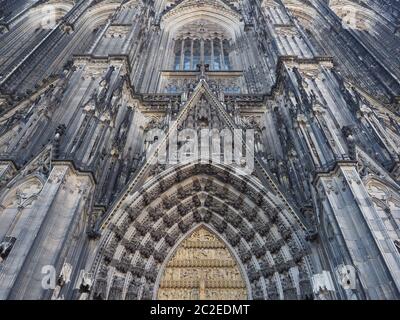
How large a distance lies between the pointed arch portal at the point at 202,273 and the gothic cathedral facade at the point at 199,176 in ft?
0.12

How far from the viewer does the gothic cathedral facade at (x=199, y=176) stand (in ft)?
23.7

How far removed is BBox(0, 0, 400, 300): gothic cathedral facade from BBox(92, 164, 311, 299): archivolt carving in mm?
36

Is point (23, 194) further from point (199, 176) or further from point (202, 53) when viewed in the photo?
point (202, 53)

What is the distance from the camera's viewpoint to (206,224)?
10836 mm

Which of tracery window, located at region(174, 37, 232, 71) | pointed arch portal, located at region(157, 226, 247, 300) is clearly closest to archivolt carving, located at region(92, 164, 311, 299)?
pointed arch portal, located at region(157, 226, 247, 300)

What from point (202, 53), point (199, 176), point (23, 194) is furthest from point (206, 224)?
point (202, 53)

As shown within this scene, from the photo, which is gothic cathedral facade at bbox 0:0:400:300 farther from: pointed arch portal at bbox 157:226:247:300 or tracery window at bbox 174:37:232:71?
tracery window at bbox 174:37:232:71

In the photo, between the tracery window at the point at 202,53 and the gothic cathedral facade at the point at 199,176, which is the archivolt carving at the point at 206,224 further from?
the tracery window at the point at 202,53

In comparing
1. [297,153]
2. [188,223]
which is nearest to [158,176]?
[188,223]

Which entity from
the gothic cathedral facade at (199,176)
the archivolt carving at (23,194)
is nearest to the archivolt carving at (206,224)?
the gothic cathedral facade at (199,176)

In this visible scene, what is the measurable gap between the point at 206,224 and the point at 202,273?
1483 mm

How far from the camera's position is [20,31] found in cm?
1966

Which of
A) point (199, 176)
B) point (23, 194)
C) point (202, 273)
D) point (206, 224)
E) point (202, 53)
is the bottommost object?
point (202, 273)

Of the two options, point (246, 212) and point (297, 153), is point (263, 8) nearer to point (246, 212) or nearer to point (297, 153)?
point (297, 153)
